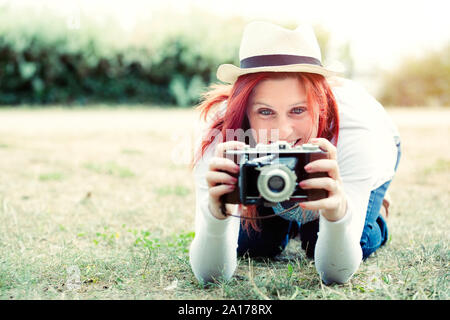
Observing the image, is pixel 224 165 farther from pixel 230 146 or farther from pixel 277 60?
pixel 277 60

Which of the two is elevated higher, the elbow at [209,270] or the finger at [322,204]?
the finger at [322,204]

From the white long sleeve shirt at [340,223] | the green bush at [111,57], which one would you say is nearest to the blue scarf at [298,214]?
the white long sleeve shirt at [340,223]

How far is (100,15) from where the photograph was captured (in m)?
15.1

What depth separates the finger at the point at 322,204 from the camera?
1869 millimetres

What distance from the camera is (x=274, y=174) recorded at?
5.87 feet

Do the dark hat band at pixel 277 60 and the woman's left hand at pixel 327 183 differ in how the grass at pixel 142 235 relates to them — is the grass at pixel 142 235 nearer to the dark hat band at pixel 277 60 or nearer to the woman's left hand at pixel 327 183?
the woman's left hand at pixel 327 183

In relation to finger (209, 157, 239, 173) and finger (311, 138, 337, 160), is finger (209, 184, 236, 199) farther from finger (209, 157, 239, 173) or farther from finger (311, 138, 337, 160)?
finger (311, 138, 337, 160)

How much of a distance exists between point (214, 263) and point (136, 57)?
1398 centimetres

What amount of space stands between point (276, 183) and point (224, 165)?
0.65 ft

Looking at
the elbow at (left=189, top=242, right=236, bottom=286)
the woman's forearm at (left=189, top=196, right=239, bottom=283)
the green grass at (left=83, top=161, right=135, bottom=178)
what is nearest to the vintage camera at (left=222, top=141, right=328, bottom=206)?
the woman's forearm at (left=189, top=196, right=239, bottom=283)

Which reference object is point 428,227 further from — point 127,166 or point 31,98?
point 31,98
